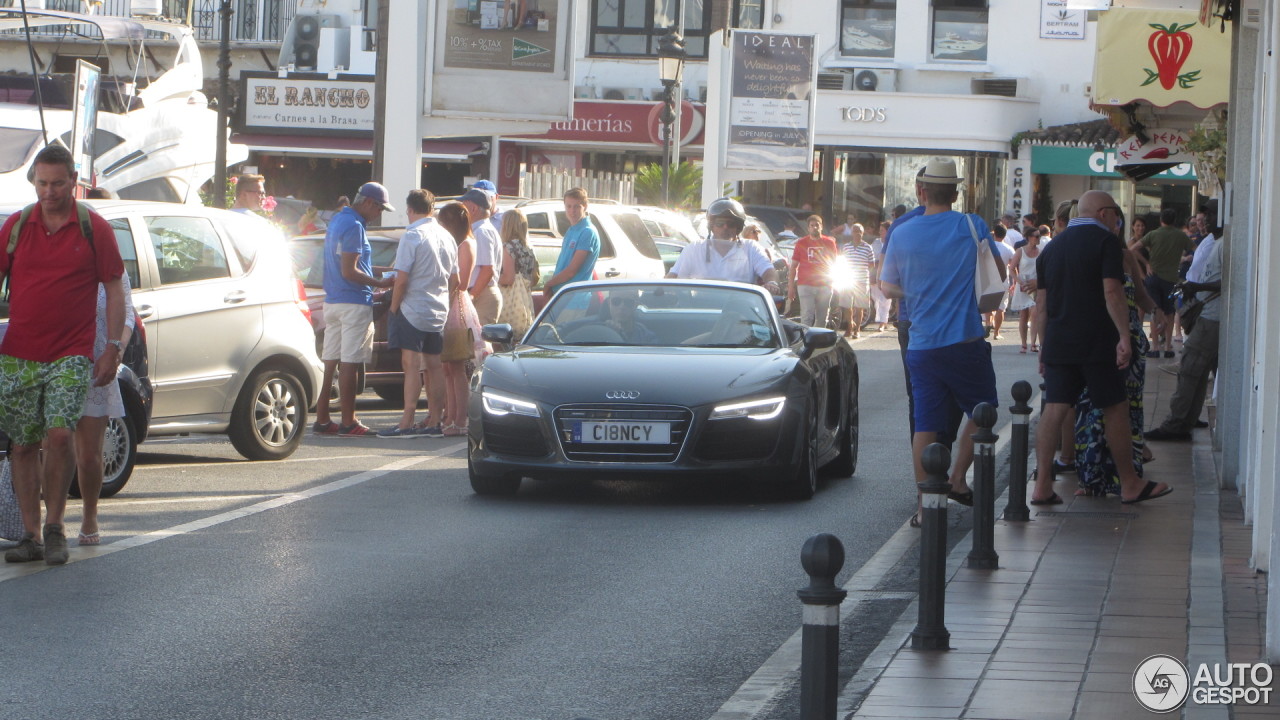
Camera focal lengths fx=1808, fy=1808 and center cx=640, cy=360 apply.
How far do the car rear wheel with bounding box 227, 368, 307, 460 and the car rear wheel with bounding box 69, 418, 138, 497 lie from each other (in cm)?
160

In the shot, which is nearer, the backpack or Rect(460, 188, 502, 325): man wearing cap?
the backpack

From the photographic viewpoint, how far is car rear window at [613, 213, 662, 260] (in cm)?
2061

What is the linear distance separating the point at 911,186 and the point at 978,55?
3675 mm

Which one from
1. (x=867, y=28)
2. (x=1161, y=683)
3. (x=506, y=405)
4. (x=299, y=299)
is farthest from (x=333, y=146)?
(x=1161, y=683)

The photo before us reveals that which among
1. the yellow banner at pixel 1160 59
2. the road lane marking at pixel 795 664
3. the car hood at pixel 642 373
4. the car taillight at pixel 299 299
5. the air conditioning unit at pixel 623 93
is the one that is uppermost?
the air conditioning unit at pixel 623 93

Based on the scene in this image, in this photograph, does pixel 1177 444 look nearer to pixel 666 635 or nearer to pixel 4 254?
pixel 666 635

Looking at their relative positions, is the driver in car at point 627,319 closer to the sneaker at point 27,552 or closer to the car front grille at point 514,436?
the car front grille at point 514,436

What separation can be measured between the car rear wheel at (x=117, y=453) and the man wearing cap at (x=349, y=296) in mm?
3423

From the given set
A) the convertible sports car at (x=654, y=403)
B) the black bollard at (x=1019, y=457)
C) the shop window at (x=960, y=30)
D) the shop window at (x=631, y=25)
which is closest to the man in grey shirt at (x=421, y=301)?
the convertible sports car at (x=654, y=403)

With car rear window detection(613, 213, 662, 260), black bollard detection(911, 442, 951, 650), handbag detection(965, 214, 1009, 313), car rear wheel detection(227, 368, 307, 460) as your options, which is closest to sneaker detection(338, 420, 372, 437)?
car rear wheel detection(227, 368, 307, 460)

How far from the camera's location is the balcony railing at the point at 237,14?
141 ft

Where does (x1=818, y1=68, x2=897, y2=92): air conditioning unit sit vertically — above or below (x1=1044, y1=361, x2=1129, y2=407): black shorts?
above

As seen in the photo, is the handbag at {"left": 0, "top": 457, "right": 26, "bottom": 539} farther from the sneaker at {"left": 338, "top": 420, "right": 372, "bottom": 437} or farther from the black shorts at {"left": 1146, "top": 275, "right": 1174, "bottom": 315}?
the black shorts at {"left": 1146, "top": 275, "right": 1174, "bottom": 315}

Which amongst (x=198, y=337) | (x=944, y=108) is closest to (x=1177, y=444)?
(x=198, y=337)
